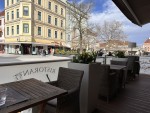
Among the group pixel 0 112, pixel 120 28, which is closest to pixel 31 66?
pixel 0 112

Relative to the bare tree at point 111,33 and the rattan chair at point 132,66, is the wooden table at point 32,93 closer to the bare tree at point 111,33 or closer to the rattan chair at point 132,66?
the rattan chair at point 132,66

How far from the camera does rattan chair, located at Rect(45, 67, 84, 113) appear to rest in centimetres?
187

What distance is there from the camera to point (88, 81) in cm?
255

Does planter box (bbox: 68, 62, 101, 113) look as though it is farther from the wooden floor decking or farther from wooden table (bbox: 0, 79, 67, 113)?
wooden table (bbox: 0, 79, 67, 113)

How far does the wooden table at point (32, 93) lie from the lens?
1.26 metres

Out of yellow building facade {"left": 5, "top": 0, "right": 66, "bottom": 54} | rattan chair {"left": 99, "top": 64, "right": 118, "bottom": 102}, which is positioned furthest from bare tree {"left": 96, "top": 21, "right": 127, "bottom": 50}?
rattan chair {"left": 99, "top": 64, "right": 118, "bottom": 102}

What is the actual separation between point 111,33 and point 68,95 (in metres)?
16.9

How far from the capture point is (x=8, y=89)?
167cm

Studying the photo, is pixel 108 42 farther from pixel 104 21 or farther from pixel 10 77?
pixel 10 77

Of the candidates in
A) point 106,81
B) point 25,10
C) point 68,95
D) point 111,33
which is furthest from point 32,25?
point 68,95

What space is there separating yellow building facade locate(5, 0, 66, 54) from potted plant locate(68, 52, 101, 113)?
22.2 meters

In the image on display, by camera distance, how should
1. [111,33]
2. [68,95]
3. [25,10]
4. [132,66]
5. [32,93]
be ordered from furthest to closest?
1. [25,10]
2. [111,33]
3. [132,66]
4. [68,95]
5. [32,93]

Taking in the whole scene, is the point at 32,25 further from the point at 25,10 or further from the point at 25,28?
the point at 25,10

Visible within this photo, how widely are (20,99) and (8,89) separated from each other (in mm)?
360
